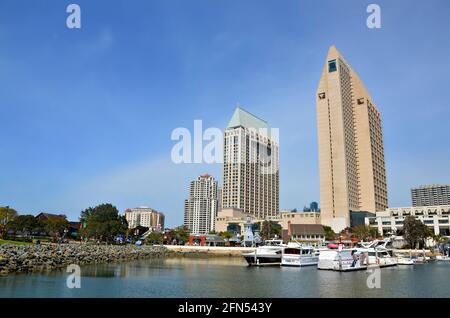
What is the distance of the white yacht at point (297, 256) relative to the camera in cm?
7475

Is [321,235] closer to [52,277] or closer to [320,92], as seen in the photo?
[320,92]

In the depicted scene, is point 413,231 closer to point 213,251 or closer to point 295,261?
point 295,261

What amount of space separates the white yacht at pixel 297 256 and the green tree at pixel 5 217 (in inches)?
3485

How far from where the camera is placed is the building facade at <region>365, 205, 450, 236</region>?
160000 millimetres

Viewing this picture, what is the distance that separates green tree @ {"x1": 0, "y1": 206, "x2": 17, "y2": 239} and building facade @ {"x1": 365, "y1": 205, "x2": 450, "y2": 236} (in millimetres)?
145653

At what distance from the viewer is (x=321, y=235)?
167m

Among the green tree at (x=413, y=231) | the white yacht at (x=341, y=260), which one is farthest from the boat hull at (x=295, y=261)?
the green tree at (x=413, y=231)

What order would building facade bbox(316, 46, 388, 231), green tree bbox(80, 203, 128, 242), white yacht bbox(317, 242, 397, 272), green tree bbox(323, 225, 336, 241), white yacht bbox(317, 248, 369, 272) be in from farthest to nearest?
1. building facade bbox(316, 46, 388, 231)
2. green tree bbox(323, 225, 336, 241)
3. green tree bbox(80, 203, 128, 242)
4. white yacht bbox(317, 242, 397, 272)
5. white yacht bbox(317, 248, 369, 272)

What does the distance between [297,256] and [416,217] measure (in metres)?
111

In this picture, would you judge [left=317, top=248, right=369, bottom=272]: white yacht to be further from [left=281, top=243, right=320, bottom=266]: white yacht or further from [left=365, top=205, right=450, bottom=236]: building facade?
[left=365, top=205, right=450, bottom=236]: building facade

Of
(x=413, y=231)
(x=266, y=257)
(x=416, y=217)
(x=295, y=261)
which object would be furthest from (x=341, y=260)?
(x=416, y=217)

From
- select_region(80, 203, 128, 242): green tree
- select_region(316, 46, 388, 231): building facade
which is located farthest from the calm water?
select_region(316, 46, 388, 231): building facade
